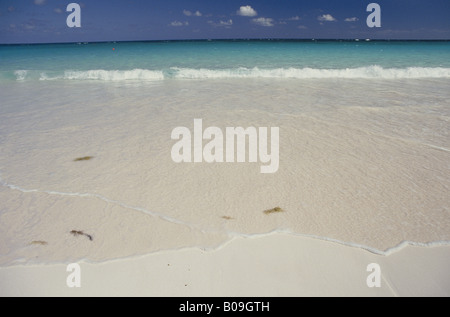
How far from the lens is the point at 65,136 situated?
437 centimetres

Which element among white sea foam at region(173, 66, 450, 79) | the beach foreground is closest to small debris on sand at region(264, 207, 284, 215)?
the beach foreground

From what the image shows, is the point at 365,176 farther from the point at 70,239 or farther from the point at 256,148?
the point at 70,239

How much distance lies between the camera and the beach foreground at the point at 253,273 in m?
1.85

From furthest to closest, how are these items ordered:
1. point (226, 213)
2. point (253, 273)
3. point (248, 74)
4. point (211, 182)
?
point (248, 74) → point (211, 182) → point (226, 213) → point (253, 273)

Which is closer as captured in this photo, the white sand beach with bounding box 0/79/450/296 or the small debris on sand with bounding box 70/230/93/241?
the white sand beach with bounding box 0/79/450/296

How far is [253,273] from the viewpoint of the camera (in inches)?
76.7

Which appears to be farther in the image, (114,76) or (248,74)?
(248,74)

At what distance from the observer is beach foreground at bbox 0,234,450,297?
1847 mm

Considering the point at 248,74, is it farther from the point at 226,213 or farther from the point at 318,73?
the point at 226,213

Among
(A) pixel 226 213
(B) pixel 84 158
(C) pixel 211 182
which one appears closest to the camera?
(A) pixel 226 213

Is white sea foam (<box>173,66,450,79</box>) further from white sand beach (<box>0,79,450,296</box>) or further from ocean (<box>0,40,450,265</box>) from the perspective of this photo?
white sand beach (<box>0,79,450,296</box>)

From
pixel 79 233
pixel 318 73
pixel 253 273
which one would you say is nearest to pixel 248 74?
pixel 318 73

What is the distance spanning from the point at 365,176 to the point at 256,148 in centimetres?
136
